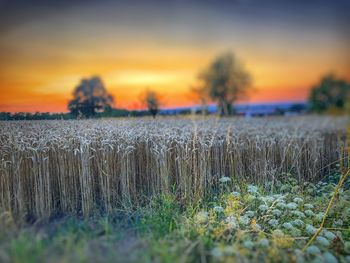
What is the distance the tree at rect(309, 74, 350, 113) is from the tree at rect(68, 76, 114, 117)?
156 inches

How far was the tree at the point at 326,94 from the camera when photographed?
4.71m

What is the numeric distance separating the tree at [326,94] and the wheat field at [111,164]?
1401 millimetres

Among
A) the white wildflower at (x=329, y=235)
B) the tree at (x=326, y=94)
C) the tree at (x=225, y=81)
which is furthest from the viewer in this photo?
the tree at (x=225, y=81)

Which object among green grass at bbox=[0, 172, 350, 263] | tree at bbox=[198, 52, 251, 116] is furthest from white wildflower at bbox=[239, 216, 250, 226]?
tree at bbox=[198, 52, 251, 116]

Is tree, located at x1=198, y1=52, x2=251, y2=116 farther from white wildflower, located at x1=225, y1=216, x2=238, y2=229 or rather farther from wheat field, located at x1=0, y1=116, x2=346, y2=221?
white wildflower, located at x1=225, y1=216, x2=238, y2=229

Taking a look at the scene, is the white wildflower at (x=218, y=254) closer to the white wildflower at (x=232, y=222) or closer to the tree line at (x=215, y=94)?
the white wildflower at (x=232, y=222)

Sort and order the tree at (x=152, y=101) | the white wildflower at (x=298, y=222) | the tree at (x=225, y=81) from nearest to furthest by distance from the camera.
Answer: the white wildflower at (x=298, y=222)
the tree at (x=152, y=101)
the tree at (x=225, y=81)

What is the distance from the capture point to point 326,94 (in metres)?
5.15

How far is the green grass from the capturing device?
75.0 inches

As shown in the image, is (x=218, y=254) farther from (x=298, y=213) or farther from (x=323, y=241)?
(x=298, y=213)

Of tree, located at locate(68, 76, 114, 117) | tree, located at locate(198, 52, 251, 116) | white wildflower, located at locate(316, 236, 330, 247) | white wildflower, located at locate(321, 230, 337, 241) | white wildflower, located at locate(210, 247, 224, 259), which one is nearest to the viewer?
white wildflower, located at locate(210, 247, 224, 259)

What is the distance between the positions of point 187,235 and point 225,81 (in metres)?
4.72

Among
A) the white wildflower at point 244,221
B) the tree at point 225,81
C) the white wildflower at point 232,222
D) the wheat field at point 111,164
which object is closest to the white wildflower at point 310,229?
the white wildflower at point 244,221

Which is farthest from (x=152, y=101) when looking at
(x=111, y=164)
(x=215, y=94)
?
(x=111, y=164)
